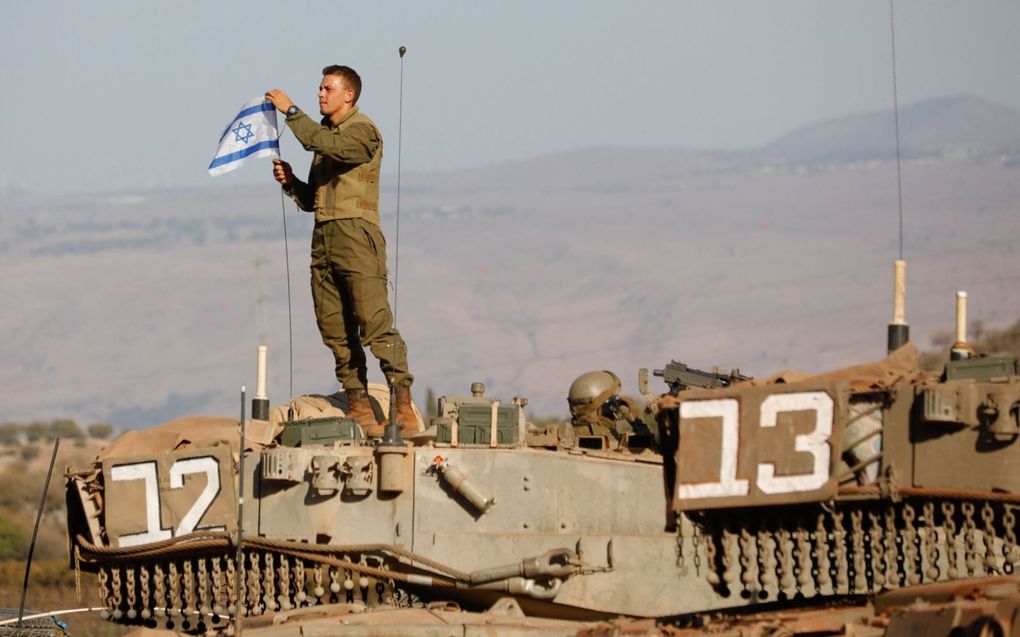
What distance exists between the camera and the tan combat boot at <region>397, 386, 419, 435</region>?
1934 centimetres

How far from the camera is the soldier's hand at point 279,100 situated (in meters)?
19.3

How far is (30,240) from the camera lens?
120 meters

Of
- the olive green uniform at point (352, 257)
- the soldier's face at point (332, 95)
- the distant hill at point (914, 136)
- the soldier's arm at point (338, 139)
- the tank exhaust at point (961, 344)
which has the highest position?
the distant hill at point (914, 136)

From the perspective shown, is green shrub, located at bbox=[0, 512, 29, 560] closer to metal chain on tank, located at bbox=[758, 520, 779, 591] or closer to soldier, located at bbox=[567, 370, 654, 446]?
soldier, located at bbox=[567, 370, 654, 446]

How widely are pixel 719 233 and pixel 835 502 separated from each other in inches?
3676

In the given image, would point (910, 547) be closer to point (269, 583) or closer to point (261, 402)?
point (269, 583)

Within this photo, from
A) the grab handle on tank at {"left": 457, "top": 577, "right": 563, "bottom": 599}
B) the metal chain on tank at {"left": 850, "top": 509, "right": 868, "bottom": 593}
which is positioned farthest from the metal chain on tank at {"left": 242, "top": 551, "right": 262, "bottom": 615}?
the metal chain on tank at {"left": 850, "top": 509, "right": 868, "bottom": 593}

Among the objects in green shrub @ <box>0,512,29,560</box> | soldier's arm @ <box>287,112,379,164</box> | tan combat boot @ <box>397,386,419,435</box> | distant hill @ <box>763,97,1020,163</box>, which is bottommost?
green shrub @ <box>0,512,29,560</box>

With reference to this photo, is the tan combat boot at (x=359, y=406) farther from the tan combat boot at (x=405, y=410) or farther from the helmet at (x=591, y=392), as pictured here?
the helmet at (x=591, y=392)

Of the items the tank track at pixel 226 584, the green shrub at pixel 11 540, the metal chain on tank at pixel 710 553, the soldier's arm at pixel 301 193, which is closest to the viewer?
the metal chain on tank at pixel 710 553

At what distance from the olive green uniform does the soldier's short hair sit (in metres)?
0.20

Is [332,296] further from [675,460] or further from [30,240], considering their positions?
[30,240]

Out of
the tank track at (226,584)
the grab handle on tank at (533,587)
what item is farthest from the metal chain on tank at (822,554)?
the tank track at (226,584)

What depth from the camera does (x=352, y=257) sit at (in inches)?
765
